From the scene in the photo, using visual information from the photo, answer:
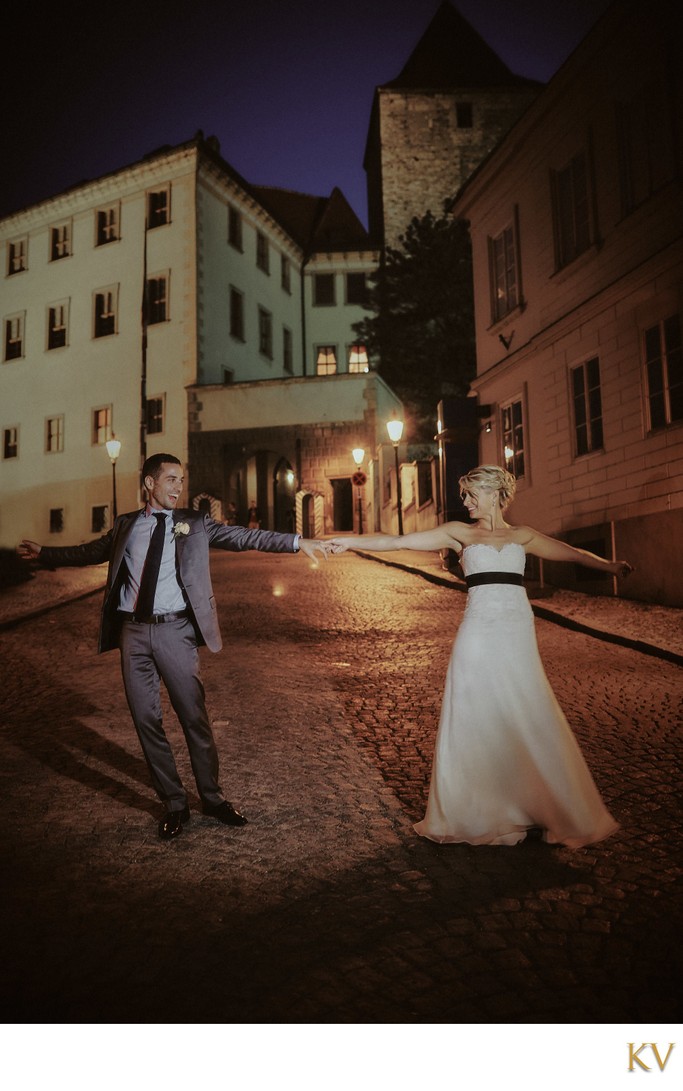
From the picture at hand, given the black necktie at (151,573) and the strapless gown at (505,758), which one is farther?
the black necktie at (151,573)

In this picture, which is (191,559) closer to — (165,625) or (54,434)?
(165,625)

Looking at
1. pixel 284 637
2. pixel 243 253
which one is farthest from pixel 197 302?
pixel 284 637

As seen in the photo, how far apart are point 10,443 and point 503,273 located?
28.6 metres

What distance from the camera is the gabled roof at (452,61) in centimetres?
4559

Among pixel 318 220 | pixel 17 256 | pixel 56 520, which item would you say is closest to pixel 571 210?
pixel 56 520

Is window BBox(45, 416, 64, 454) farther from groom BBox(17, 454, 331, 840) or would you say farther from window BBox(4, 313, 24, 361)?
groom BBox(17, 454, 331, 840)

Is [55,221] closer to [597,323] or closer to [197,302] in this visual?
[197,302]

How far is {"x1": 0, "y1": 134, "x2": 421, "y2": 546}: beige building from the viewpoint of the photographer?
35219mm

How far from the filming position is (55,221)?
39125mm

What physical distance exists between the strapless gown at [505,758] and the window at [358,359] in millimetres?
38224

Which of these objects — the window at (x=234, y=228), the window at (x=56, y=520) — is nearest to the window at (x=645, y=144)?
the window at (x=234, y=228)

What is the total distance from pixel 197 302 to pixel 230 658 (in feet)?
94.0

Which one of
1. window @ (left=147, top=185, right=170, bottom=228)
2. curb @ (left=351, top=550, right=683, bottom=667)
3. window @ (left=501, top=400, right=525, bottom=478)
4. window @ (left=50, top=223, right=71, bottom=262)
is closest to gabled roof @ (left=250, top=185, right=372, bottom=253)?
window @ (left=147, top=185, right=170, bottom=228)

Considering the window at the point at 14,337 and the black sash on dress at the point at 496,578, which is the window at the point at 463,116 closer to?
the window at the point at 14,337
